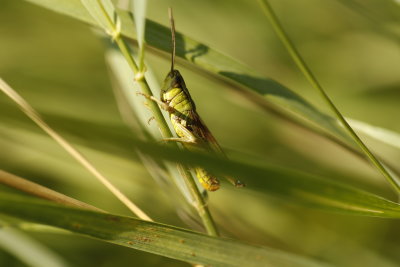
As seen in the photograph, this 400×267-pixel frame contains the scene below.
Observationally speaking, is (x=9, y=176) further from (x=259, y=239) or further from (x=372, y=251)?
(x=372, y=251)

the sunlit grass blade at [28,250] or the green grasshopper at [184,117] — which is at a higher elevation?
the green grasshopper at [184,117]

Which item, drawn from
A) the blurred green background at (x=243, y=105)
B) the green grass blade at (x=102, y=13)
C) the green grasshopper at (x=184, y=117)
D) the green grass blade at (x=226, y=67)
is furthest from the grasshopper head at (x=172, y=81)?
the green grass blade at (x=102, y=13)

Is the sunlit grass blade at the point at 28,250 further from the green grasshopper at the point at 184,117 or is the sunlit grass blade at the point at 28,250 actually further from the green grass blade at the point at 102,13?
the green grass blade at the point at 102,13

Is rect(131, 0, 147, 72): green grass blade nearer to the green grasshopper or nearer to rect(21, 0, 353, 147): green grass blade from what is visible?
rect(21, 0, 353, 147): green grass blade

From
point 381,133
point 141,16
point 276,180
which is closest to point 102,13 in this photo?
point 141,16

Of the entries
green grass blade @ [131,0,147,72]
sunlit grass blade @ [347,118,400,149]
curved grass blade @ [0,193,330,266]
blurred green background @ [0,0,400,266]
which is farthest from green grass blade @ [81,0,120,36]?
sunlit grass blade @ [347,118,400,149]

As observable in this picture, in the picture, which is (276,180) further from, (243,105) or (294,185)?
(243,105)
